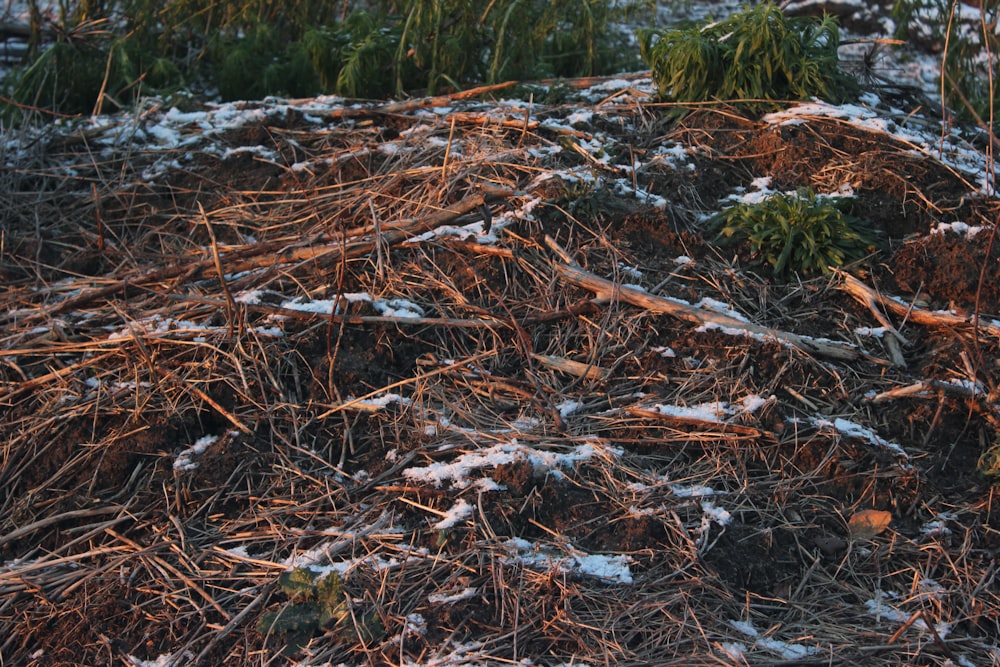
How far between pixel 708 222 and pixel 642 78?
1171 millimetres

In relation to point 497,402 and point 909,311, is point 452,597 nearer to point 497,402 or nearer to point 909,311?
point 497,402

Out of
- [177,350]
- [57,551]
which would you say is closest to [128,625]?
[57,551]

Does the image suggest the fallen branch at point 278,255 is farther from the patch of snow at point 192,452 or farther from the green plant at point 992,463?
the green plant at point 992,463

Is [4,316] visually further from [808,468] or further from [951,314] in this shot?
[951,314]

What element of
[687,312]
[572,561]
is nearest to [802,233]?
[687,312]

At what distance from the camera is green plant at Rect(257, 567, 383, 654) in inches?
91.7

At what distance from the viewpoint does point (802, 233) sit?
327 centimetres

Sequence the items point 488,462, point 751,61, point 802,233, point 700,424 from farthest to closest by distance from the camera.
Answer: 1. point 751,61
2. point 802,233
3. point 700,424
4. point 488,462

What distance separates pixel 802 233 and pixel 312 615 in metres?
2.22

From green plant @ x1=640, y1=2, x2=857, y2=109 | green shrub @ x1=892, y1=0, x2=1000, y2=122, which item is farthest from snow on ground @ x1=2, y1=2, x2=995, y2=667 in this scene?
green shrub @ x1=892, y1=0, x2=1000, y2=122

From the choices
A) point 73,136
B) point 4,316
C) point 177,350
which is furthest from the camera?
point 73,136

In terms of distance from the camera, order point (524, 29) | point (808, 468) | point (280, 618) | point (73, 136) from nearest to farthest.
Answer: point (280, 618) → point (808, 468) → point (73, 136) → point (524, 29)

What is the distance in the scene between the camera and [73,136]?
409 cm

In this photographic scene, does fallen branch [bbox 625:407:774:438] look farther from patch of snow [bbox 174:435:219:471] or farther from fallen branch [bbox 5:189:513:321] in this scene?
patch of snow [bbox 174:435:219:471]
